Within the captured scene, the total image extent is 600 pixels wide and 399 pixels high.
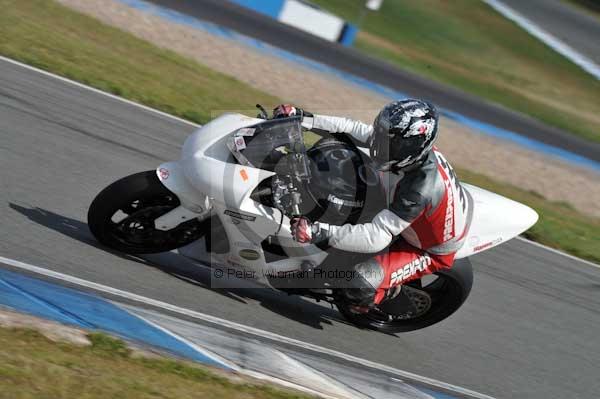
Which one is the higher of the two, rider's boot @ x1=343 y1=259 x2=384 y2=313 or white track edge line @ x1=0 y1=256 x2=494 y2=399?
rider's boot @ x1=343 y1=259 x2=384 y2=313

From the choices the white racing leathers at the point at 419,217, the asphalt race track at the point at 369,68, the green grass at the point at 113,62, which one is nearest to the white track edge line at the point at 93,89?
the green grass at the point at 113,62

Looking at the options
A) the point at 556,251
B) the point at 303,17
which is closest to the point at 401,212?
the point at 556,251

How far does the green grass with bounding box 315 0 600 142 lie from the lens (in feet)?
67.6

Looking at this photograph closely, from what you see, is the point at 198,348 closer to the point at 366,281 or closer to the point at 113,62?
the point at 366,281

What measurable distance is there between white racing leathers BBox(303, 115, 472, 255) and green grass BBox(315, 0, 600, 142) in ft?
47.6

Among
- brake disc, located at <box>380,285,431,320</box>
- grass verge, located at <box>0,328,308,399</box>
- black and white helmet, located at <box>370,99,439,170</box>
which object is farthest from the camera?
brake disc, located at <box>380,285,431,320</box>

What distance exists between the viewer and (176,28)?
573 inches

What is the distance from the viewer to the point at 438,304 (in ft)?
19.5

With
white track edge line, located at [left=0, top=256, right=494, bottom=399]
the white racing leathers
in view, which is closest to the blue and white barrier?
the white racing leathers

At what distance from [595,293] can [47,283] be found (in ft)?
18.4

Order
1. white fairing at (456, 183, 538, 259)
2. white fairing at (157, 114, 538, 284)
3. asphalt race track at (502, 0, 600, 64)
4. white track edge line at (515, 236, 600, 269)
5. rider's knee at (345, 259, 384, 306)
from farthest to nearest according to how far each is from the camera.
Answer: asphalt race track at (502, 0, 600, 64)
white track edge line at (515, 236, 600, 269)
white fairing at (456, 183, 538, 259)
rider's knee at (345, 259, 384, 306)
white fairing at (157, 114, 538, 284)

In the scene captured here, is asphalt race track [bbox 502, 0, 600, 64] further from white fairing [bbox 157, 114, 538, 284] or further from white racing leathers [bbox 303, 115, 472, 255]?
white fairing [bbox 157, 114, 538, 284]

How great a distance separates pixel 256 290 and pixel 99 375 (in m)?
2.14

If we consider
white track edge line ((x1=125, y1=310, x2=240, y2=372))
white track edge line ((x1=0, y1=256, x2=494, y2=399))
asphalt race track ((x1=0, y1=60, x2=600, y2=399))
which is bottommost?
white track edge line ((x1=125, y1=310, x2=240, y2=372))
